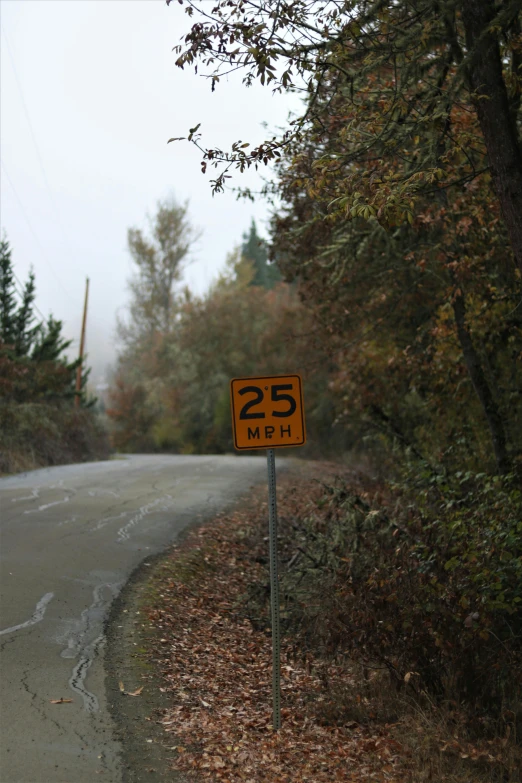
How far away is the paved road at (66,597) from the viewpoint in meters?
5.14

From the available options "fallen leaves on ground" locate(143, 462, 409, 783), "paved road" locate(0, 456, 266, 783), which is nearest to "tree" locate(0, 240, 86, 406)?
"paved road" locate(0, 456, 266, 783)

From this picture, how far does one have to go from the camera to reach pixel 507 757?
566 cm

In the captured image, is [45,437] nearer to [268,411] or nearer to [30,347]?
[30,347]

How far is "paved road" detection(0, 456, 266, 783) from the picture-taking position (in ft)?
16.9

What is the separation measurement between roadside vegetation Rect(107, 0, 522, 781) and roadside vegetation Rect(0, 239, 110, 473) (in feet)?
34.2

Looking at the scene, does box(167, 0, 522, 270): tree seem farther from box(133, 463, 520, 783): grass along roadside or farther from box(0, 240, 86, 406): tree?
box(0, 240, 86, 406): tree

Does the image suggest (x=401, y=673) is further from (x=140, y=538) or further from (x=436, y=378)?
(x=436, y=378)

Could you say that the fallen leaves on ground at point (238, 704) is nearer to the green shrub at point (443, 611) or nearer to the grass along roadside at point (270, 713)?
the grass along roadside at point (270, 713)

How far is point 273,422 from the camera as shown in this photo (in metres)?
6.14

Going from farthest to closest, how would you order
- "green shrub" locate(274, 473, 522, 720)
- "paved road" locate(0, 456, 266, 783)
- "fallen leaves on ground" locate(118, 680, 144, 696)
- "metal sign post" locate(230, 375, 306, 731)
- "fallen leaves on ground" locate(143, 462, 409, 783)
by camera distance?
"green shrub" locate(274, 473, 522, 720)
"fallen leaves on ground" locate(118, 680, 144, 696)
"metal sign post" locate(230, 375, 306, 731)
"fallen leaves on ground" locate(143, 462, 409, 783)
"paved road" locate(0, 456, 266, 783)

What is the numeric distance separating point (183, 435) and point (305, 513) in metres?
37.9

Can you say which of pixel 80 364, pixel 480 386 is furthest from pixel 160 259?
pixel 480 386

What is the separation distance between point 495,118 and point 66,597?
251 inches

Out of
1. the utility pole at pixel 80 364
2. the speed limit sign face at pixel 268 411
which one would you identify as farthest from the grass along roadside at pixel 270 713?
the utility pole at pixel 80 364
